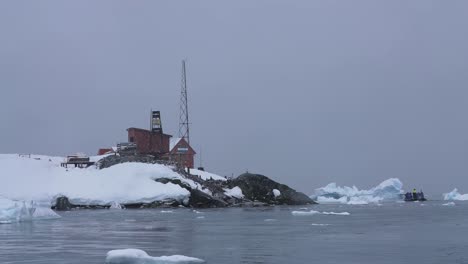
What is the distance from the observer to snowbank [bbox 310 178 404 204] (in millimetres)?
91688

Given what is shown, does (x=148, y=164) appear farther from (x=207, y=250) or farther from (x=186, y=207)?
(x=207, y=250)

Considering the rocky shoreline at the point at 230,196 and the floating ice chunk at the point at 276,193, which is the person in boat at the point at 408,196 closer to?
the rocky shoreline at the point at 230,196

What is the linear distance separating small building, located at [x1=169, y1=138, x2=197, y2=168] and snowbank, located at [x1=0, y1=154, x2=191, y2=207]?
57.2ft

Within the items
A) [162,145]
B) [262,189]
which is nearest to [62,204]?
[162,145]

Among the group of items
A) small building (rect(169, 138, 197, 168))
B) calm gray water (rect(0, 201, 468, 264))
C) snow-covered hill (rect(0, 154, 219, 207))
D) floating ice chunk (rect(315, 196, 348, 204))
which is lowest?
calm gray water (rect(0, 201, 468, 264))

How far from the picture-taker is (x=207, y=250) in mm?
18125

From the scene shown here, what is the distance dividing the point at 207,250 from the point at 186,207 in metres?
44.1

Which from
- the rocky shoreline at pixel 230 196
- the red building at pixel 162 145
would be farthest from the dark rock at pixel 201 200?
the red building at pixel 162 145

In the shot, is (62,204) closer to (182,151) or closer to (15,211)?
(15,211)

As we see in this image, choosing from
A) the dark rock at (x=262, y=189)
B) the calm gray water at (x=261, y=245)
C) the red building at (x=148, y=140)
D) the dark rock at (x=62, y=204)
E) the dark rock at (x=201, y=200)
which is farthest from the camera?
the red building at (x=148, y=140)

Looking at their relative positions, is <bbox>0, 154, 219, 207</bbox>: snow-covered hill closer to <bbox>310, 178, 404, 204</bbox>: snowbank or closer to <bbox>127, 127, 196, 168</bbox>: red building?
<bbox>127, 127, 196, 168</bbox>: red building

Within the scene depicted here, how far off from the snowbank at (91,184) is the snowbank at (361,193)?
118 ft

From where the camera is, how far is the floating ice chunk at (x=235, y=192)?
6874 centimetres

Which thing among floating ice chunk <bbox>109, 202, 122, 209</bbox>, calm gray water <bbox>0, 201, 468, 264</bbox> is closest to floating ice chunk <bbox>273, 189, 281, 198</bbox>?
floating ice chunk <bbox>109, 202, 122, 209</bbox>
